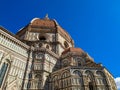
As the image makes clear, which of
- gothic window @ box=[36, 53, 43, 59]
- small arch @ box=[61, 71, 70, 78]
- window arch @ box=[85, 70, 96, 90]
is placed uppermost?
gothic window @ box=[36, 53, 43, 59]

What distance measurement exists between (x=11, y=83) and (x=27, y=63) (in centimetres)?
551

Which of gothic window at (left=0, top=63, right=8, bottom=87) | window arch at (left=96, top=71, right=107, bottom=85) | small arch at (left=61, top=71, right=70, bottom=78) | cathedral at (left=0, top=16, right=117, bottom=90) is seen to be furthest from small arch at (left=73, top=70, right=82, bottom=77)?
gothic window at (left=0, top=63, right=8, bottom=87)

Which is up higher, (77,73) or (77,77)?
(77,73)

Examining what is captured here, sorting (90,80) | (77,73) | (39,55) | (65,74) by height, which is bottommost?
(90,80)

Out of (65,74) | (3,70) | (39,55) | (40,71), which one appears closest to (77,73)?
(65,74)

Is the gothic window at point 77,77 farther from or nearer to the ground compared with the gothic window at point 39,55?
nearer to the ground

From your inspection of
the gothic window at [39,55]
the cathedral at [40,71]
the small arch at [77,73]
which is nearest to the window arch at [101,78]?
the cathedral at [40,71]

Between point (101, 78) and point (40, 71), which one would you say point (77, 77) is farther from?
point (40, 71)

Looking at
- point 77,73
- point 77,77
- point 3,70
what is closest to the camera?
point 3,70

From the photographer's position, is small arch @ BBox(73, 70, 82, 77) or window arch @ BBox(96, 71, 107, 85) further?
small arch @ BBox(73, 70, 82, 77)

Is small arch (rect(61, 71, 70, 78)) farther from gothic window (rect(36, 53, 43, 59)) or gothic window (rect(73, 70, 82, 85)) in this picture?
gothic window (rect(36, 53, 43, 59))

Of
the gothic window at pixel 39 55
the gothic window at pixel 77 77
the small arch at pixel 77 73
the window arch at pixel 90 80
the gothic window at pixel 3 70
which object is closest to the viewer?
the gothic window at pixel 3 70

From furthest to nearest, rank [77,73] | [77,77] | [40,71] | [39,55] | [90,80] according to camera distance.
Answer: [39,55] < [40,71] < [77,73] < [77,77] < [90,80]

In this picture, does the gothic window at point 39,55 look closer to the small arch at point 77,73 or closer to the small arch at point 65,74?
the small arch at point 65,74
